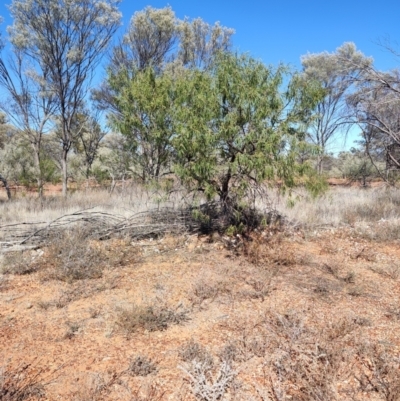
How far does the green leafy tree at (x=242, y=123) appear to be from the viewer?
193 inches

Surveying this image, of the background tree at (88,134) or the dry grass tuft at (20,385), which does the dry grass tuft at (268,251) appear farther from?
the background tree at (88,134)

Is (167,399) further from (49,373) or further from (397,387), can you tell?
(397,387)

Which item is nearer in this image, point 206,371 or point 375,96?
point 206,371

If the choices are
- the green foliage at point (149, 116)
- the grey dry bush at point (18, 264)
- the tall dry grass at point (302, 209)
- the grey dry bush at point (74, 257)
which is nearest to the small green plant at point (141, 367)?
the grey dry bush at point (74, 257)

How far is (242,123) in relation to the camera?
5.09 meters

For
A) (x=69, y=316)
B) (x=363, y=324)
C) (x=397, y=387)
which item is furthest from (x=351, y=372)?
(x=69, y=316)

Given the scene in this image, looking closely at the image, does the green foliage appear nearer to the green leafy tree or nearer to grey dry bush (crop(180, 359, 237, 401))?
the green leafy tree

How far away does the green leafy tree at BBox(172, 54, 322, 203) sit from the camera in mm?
4898

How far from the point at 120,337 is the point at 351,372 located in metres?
2.06

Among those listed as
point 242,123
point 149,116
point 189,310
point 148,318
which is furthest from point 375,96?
point 148,318

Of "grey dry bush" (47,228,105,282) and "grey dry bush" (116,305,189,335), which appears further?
"grey dry bush" (47,228,105,282)

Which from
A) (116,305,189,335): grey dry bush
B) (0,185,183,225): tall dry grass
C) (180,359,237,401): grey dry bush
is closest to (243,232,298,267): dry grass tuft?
(0,185,183,225): tall dry grass

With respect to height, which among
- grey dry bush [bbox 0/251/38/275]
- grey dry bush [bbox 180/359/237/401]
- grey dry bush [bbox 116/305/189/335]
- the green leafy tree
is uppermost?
the green leafy tree

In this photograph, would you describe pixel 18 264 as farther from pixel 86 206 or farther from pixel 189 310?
pixel 86 206
